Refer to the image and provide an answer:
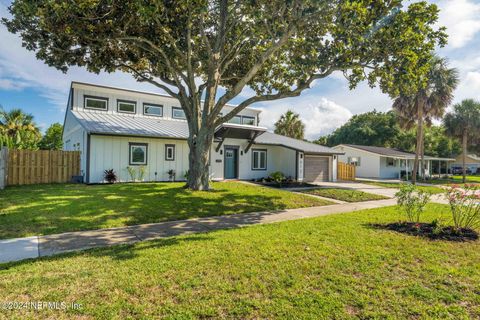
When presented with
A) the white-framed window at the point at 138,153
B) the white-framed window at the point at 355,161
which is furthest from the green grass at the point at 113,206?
the white-framed window at the point at 355,161

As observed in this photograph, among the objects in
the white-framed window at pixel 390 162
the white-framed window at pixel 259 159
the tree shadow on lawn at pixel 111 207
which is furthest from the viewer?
the white-framed window at pixel 390 162

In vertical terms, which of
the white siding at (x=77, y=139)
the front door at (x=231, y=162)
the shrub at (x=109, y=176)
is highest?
the white siding at (x=77, y=139)

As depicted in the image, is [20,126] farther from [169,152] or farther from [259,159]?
[259,159]

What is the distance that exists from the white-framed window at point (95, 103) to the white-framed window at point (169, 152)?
19.6ft

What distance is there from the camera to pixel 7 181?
43.1 feet

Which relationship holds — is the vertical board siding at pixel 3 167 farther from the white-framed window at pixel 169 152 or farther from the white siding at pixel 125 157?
the white-framed window at pixel 169 152

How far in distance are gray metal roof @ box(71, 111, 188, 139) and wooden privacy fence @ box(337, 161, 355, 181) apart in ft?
50.1

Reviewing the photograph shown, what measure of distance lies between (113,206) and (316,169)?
54.3ft

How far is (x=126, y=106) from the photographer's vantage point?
1952 centimetres

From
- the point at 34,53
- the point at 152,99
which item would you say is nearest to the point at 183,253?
the point at 34,53

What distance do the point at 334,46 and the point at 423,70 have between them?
3.71 metres

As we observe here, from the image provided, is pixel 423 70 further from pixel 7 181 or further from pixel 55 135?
pixel 55 135

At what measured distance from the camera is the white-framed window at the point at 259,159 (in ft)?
65.4

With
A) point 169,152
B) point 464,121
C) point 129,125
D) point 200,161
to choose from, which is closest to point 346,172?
point 464,121
